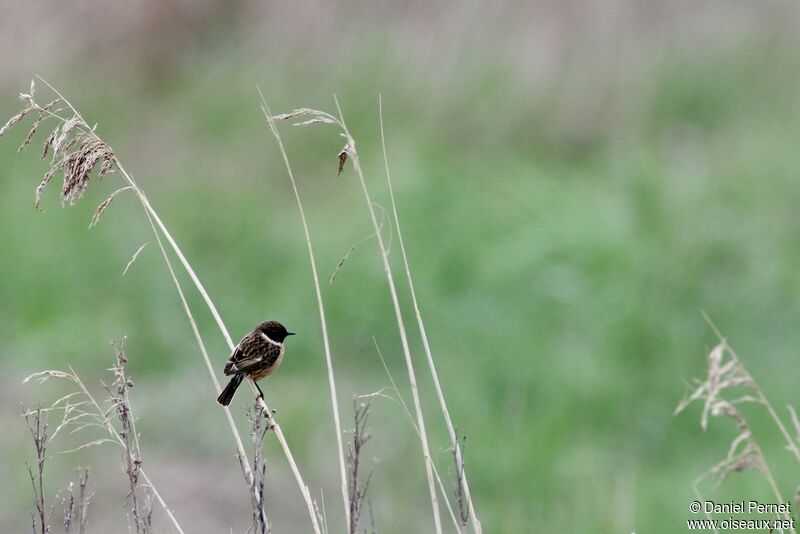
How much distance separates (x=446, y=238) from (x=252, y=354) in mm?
5768

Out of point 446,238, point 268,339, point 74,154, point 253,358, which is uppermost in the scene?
point 446,238

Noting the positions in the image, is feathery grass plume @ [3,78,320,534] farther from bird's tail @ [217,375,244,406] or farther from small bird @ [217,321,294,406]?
small bird @ [217,321,294,406]

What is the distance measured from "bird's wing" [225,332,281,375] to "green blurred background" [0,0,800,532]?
213cm

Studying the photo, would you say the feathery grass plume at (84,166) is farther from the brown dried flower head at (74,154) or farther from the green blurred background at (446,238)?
the green blurred background at (446,238)

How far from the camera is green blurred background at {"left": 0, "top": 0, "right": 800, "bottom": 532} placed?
725 cm

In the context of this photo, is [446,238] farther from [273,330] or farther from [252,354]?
[252,354]

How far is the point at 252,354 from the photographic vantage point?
348cm

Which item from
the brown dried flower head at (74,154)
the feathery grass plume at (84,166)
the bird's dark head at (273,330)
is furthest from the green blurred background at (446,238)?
the brown dried flower head at (74,154)

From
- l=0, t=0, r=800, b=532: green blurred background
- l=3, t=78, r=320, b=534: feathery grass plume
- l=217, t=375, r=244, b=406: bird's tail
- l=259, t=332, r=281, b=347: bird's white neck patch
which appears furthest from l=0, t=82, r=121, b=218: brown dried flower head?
l=0, t=0, r=800, b=532: green blurred background

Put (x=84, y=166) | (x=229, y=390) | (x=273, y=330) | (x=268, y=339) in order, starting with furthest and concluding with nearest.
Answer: (x=273, y=330), (x=268, y=339), (x=229, y=390), (x=84, y=166)

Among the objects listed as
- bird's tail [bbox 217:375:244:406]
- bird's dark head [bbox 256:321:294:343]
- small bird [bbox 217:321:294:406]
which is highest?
bird's dark head [bbox 256:321:294:343]

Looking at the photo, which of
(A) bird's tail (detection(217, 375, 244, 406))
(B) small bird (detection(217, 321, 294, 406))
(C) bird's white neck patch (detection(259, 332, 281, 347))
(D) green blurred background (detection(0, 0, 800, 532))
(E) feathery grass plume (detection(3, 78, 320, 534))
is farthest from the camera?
(D) green blurred background (detection(0, 0, 800, 532))

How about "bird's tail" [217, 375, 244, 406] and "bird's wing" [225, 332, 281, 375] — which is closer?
"bird's tail" [217, 375, 244, 406]

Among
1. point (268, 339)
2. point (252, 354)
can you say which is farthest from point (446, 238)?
point (252, 354)
